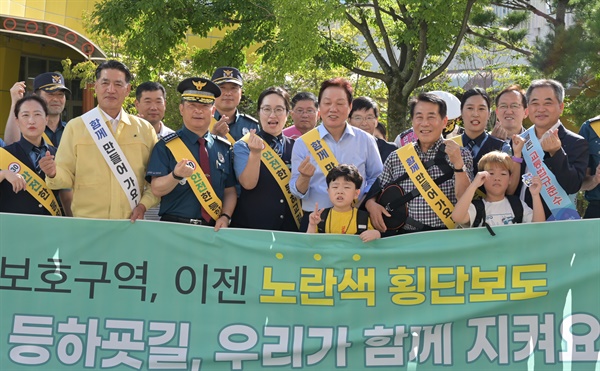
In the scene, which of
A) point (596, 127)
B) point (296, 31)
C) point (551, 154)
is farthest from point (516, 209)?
point (296, 31)

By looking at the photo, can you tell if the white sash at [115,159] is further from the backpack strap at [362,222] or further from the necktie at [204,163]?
the backpack strap at [362,222]

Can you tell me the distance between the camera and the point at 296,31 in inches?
574

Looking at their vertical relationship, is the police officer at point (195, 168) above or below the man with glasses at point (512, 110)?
below

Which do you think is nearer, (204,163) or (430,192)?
(430,192)

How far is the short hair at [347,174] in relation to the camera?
5590 mm

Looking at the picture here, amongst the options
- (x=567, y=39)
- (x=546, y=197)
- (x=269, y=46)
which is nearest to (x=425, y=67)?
(x=269, y=46)

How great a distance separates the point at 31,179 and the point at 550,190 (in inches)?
152

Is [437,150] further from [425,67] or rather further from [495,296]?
[425,67]

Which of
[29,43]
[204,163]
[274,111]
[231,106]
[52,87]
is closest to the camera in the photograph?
[204,163]

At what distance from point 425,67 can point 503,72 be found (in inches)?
216

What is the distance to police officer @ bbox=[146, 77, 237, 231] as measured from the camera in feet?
18.6

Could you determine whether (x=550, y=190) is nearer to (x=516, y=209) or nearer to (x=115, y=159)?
(x=516, y=209)

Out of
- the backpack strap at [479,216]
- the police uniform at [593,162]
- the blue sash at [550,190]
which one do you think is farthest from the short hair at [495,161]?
the police uniform at [593,162]

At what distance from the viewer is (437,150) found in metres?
5.71
